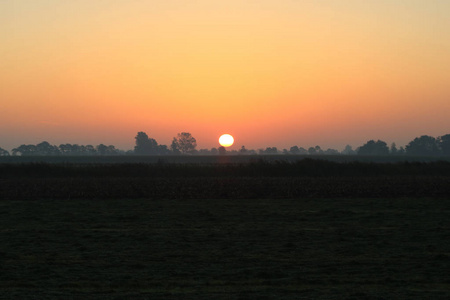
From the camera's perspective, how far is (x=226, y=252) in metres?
14.7

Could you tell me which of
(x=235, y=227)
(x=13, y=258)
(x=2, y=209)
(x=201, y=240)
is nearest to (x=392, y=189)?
(x=235, y=227)

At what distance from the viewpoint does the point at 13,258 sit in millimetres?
13977

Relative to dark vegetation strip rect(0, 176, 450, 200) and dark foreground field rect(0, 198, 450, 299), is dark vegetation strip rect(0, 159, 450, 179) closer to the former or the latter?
dark vegetation strip rect(0, 176, 450, 200)

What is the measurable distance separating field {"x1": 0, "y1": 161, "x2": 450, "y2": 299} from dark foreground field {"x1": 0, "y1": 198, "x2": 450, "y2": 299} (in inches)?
1.5

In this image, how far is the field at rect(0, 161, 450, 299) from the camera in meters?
10.7

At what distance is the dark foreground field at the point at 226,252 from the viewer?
10.5 meters

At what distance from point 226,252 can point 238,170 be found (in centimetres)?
3631

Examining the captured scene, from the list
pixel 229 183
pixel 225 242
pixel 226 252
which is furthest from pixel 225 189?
pixel 226 252

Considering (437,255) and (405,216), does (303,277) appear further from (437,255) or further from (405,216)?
(405,216)

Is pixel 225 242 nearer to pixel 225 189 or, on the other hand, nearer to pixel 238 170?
pixel 225 189

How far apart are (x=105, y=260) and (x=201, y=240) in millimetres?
3921

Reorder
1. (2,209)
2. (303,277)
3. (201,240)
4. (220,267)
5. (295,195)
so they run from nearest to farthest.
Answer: (303,277)
(220,267)
(201,240)
(2,209)
(295,195)

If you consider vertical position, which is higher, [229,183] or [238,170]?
[238,170]

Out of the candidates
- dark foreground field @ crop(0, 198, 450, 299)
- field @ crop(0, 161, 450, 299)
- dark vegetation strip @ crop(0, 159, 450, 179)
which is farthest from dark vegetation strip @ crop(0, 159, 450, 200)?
dark foreground field @ crop(0, 198, 450, 299)
